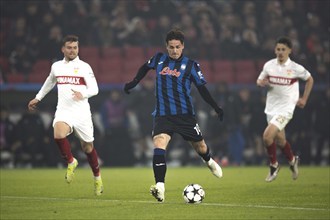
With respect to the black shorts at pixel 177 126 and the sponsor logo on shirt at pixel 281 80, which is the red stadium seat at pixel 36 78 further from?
the black shorts at pixel 177 126

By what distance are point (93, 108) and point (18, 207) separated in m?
13.2

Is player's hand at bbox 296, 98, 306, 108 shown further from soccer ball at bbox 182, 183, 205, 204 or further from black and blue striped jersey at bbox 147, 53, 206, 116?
soccer ball at bbox 182, 183, 205, 204

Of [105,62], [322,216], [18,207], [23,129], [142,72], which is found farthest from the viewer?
[105,62]

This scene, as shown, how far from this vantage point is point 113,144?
21641 mm

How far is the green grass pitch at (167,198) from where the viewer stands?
30.1 feet

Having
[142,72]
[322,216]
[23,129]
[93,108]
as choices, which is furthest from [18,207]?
[93,108]

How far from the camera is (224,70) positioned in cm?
2345

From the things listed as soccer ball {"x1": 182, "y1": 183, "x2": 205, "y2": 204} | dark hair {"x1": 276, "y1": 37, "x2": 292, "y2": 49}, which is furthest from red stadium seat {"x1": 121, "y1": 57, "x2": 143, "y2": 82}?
soccer ball {"x1": 182, "y1": 183, "x2": 205, "y2": 204}

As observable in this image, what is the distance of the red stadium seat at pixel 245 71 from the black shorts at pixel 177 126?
12412mm

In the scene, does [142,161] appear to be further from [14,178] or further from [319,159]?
[14,178]

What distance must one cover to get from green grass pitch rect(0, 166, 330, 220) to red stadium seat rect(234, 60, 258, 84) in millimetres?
6896

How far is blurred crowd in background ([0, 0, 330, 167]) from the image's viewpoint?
71.3 feet

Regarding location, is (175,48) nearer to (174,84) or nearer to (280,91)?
(174,84)

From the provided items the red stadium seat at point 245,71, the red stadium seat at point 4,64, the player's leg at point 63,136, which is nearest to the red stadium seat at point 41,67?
the red stadium seat at point 4,64
